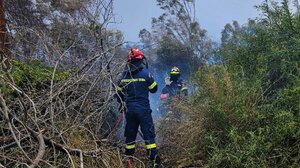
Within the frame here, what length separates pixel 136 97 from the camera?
21.3 ft

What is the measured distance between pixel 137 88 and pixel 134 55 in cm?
49

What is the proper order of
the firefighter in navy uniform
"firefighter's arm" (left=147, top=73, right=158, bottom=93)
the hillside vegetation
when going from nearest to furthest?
the hillside vegetation
the firefighter in navy uniform
"firefighter's arm" (left=147, top=73, right=158, bottom=93)

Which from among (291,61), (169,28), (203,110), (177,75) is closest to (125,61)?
(203,110)

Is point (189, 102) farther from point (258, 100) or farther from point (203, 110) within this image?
point (258, 100)

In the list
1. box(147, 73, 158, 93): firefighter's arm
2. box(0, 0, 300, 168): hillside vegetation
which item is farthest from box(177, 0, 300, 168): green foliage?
box(147, 73, 158, 93): firefighter's arm

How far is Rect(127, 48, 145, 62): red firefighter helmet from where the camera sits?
255 inches

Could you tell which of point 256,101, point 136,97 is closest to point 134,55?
point 136,97

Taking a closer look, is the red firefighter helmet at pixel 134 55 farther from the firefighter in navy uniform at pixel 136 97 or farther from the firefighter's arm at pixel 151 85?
the firefighter's arm at pixel 151 85

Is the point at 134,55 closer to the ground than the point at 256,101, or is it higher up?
higher up

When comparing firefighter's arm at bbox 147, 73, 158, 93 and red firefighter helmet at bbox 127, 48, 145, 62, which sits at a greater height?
red firefighter helmet at bbox 127, 48, 145, 62

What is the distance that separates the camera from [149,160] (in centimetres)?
640

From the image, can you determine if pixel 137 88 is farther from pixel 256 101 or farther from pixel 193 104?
pixel 256 101

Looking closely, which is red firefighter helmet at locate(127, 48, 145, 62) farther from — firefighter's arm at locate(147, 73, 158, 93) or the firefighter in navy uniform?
firefighter's arm at locate(147, 73, 158, 93)

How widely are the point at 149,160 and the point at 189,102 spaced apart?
43.9 inches
